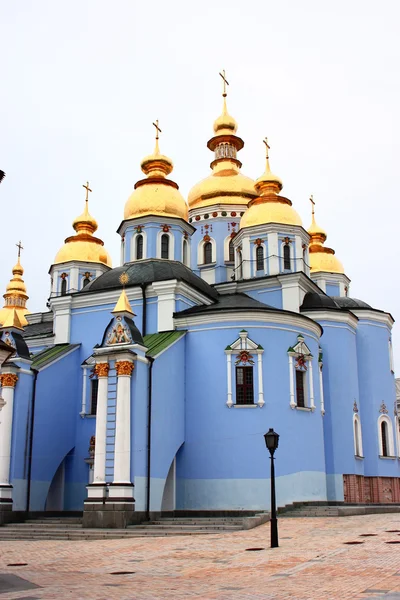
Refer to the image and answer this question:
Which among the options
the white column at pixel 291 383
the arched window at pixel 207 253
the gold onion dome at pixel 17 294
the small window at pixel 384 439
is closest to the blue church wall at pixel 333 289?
the arched window at pixel 207 253

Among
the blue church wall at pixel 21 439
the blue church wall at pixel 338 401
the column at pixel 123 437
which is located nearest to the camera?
the column at pixel 123 437

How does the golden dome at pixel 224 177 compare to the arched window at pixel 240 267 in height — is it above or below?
above

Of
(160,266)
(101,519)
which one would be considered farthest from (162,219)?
(101,519)

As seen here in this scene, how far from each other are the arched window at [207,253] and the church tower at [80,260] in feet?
18.6

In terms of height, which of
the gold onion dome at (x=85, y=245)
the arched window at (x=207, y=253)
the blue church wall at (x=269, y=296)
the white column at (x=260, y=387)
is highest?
the gold onion dome at (x=85, y=245)

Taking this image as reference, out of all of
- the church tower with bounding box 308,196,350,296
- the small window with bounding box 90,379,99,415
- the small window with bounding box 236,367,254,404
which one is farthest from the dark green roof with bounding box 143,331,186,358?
the church tower with bounding box 308,196,350,296

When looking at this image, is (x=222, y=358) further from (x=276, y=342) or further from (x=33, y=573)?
(x=33, y=573)

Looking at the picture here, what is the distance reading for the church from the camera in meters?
19.7

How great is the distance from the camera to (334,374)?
2641 centimetres

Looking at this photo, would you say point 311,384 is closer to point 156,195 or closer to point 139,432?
point 139,432

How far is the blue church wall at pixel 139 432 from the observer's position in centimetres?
1895

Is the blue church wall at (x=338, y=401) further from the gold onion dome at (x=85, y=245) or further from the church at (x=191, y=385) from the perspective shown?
→ the gold onion dome at (x=85, y=245)

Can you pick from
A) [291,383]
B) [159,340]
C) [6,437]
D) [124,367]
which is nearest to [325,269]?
[291,383]

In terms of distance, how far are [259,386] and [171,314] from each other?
396 cm
